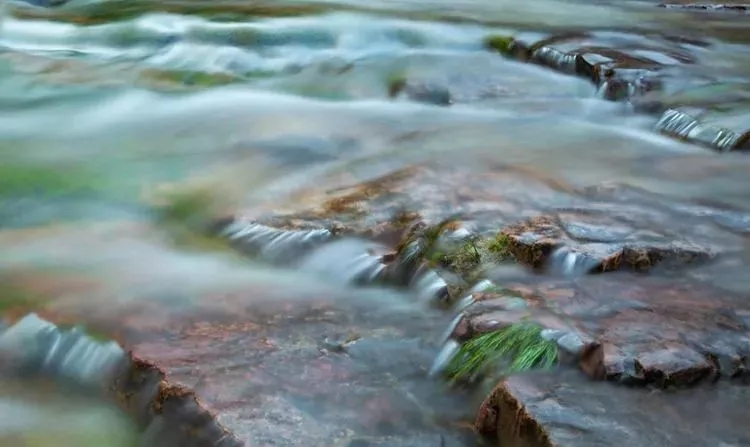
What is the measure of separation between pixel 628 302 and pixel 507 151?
3.25 m

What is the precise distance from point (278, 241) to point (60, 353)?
1.40 meters

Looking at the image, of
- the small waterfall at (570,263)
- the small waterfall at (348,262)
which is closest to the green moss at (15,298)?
the small waterfall at (348,262)

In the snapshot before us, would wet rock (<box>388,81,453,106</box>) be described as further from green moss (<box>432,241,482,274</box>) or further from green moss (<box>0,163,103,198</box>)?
green moss (<box>432,241,482,274</box>)

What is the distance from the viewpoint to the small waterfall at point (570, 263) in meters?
4.11

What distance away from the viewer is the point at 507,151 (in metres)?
6.88

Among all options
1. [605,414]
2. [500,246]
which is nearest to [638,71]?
[500,246]

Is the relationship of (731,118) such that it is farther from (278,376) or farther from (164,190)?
(278,376)

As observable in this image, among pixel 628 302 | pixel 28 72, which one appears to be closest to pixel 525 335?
pixel 628 302

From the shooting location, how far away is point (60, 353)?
383cm

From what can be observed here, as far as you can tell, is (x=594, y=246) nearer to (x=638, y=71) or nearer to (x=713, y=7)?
(x=638, y=71)

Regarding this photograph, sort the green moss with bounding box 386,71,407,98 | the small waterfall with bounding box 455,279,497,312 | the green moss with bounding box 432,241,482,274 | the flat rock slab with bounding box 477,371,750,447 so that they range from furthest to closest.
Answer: the green moss with bounding box 386,71,407,98 < the green moss with bounding box 432,241,482,274 < the small waterfall with bounding box 455,279,497,312 < the flat rock slab with bounding box 477,371,750,447

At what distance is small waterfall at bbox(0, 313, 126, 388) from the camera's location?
3.68 metres

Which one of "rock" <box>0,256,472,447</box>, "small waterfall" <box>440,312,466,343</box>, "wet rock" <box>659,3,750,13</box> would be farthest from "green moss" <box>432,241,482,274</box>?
"wet rock" <box>659,3,750,13</box>

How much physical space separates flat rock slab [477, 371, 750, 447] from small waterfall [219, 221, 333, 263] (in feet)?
6.29
